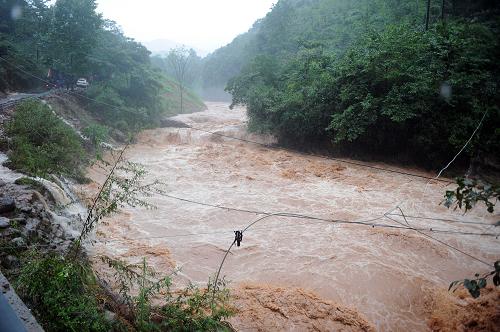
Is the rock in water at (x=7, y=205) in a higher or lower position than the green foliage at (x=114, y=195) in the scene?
lower

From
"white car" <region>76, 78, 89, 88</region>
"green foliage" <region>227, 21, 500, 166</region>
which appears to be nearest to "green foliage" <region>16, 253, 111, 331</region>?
"green foliage" <region>227, 21, 500, 166</region>

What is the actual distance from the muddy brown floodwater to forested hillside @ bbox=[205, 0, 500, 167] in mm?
2116

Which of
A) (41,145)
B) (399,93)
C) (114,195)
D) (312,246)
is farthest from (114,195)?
(399,93)

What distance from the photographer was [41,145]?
1245cm

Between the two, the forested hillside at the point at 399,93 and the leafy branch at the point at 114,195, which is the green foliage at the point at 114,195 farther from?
the forested hillside at the point at 399,93

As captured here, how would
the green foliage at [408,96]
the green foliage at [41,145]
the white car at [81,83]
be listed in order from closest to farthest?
the green foliage at [41,145], the green foliage at [408,96], the white car at [81,83]

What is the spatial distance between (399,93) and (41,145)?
15.2 meters

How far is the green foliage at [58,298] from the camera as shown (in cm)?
378

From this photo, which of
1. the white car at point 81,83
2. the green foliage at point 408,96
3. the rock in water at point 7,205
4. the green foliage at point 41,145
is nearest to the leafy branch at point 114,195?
the rock in water at point 7,205

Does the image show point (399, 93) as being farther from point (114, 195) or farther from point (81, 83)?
point (81, 83)

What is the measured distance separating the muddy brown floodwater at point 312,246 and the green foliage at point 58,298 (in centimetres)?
297

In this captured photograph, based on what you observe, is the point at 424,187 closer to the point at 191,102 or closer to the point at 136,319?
the point at 136,319

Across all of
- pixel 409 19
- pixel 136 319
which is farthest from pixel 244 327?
pixel 409 19

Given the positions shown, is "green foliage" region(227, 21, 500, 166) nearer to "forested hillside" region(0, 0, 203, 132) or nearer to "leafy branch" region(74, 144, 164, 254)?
"forested hillside" region(0, 0, 203, 132)
